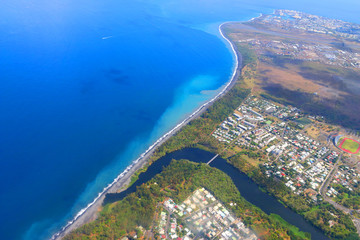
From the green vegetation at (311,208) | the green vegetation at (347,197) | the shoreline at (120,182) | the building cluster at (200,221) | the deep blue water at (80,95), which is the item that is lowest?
the green vegetation at (347,197)

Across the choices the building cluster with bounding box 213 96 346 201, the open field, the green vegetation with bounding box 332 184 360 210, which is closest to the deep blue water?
the open field

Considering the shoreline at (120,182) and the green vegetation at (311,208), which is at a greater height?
the shoreline at (120,182)

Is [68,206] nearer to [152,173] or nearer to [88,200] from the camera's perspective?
[88,200]

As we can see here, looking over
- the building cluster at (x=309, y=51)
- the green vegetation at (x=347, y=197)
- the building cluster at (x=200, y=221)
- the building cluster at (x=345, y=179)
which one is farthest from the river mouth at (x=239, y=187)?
the building cluster at (x=309, y=51)

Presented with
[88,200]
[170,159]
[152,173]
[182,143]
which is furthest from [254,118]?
[88,200]

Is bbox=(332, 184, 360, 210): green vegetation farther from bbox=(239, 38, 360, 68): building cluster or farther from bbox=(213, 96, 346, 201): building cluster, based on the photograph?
bbox=(239, 38, 360, 68): building cluster

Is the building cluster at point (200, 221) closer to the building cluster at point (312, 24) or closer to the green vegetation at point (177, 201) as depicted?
the green vegetation at point (177, 201)
